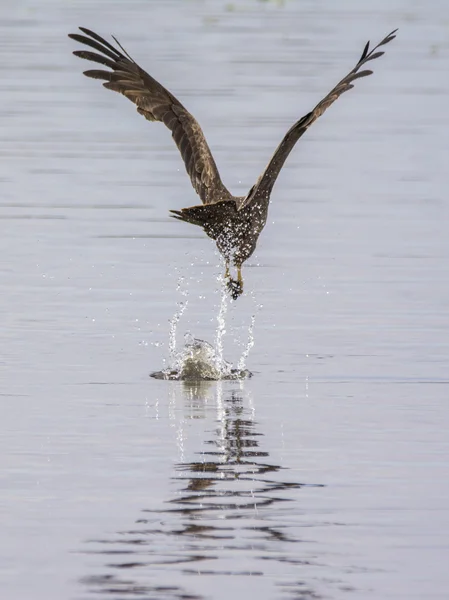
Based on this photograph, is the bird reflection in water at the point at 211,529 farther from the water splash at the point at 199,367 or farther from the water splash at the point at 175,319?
the water splash at the point at 175,319

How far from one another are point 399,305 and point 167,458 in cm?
462

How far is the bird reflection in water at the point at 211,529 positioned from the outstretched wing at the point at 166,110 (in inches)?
135

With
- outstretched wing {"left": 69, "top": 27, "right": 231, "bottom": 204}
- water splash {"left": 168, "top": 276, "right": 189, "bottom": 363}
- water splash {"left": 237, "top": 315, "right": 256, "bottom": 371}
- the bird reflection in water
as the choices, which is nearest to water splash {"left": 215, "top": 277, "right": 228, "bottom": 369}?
water splash {"left": 237, "top": 315, "right": 256, "bottom": 371}

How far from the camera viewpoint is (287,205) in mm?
18297

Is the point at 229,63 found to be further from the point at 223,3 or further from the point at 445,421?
the point at 445,421

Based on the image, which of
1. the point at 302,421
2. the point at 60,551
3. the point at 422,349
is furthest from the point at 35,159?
the point at 60,551

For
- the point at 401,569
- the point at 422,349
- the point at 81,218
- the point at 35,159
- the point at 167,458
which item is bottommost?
the point at 401,569

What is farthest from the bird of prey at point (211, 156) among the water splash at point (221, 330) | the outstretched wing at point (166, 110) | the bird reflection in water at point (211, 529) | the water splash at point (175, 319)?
the bird reflection in water at point (211, 529)

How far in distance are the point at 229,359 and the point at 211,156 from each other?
1637 millimetres

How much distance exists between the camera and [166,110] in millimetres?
13406

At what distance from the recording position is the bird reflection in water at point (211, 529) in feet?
24.8

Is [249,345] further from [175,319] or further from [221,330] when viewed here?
[175,319]

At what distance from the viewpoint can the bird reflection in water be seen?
7547 mm

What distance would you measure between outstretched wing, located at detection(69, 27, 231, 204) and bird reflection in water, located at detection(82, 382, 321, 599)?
3.43 metres
